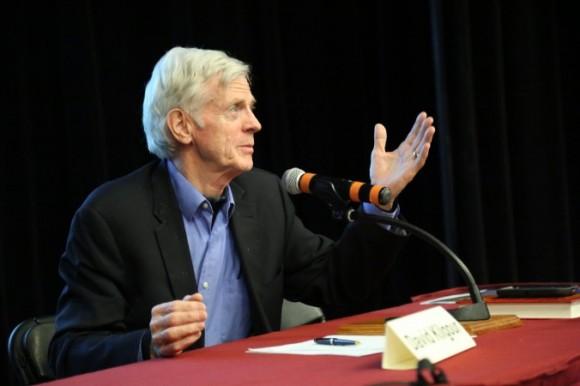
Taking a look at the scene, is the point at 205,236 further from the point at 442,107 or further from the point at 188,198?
the point at 442,107

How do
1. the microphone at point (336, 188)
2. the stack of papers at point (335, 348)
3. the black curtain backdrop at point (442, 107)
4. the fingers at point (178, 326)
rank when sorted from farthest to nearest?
the black curtain backdrop at point (442, 107) < the microphone at point (336, 188) < the fingers at point (178, 326) < the stack of papers at point (335, 348)

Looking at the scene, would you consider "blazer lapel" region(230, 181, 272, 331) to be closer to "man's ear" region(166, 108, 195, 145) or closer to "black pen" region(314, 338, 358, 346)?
"man's ear" region(166, 108, 195, 145)

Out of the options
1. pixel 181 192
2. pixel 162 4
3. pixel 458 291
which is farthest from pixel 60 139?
pixel 458 291

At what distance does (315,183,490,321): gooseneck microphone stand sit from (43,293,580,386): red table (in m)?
0.09

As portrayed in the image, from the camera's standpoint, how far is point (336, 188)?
74.8 inches

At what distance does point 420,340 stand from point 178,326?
518 mm

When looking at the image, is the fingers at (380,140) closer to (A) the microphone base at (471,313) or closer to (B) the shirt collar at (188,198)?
(B) the shirt collar at (188,198)

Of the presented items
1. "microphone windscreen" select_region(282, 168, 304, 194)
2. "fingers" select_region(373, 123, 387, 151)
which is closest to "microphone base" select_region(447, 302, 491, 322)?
"microphone windscreen" select_region(282, 168, 304, 194)

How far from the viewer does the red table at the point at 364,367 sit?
1.24m

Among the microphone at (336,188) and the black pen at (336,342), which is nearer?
the black pen at (336,342)

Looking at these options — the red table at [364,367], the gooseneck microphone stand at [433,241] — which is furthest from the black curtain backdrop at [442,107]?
the red table at [364,367]

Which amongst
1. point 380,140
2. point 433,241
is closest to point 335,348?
point 433,241

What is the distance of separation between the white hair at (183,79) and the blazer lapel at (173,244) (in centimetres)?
21

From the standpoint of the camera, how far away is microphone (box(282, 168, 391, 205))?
182 centimetres
